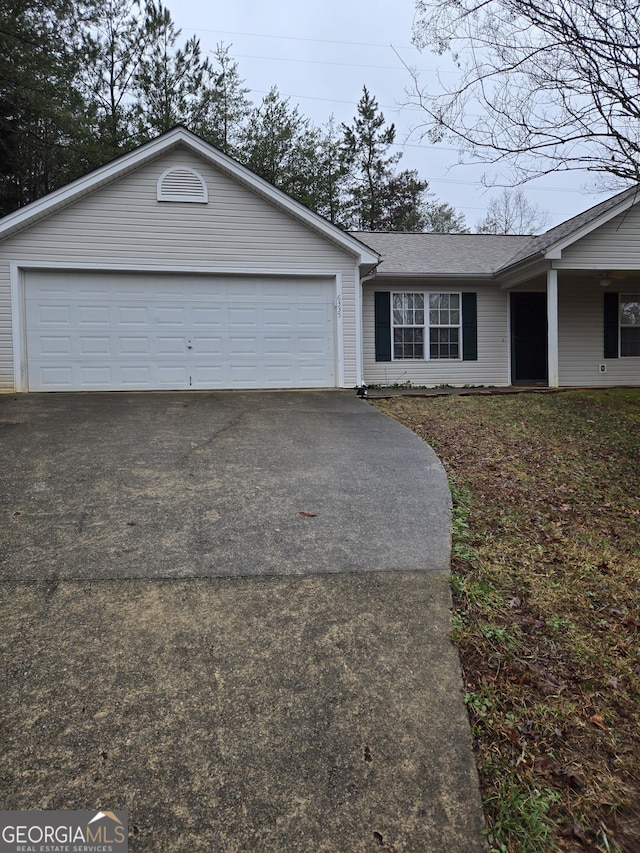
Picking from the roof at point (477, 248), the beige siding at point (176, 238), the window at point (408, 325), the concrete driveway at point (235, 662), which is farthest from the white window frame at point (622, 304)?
the concrete driveway at point (235, 662)

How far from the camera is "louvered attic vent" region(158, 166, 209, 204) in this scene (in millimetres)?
9805

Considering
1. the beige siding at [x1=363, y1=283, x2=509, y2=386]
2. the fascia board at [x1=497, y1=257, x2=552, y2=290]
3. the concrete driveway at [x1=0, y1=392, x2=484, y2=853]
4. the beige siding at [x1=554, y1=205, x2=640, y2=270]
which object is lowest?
the concrete driveway at [x1=0, y1=392, x2=484, y2=853]

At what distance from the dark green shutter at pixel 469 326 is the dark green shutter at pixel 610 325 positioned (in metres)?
3.47

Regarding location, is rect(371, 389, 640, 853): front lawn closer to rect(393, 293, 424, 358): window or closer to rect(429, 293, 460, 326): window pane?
rect(393, 293, 424, 358): window

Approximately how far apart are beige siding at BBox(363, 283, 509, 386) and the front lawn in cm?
619

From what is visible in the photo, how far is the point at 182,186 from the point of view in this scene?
9.85m

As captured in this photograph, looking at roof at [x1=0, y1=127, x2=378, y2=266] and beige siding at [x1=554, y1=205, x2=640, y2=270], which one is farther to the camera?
beige siding at [x1=554, y1=205, x2=640, y2=270]

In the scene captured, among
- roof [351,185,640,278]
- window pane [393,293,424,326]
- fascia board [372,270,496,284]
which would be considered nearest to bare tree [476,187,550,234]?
roof [351,185,640,278]

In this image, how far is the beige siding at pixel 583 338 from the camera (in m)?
13.1

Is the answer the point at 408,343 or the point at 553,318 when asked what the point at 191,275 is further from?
the point at 553,318

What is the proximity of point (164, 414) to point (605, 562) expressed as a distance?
5.98 meters

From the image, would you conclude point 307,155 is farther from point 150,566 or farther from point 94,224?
point 150,566

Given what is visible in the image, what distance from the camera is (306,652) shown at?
8.23 feet

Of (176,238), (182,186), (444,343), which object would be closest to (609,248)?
(444,343)
